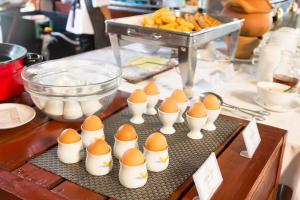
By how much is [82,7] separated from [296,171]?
6.90 feet

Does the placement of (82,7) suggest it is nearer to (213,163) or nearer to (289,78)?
(289,78)

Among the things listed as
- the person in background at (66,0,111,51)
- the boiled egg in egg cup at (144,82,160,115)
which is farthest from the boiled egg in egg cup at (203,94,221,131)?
the person in background at (66,0,111,51)

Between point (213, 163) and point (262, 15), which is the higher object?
point (262, 15)

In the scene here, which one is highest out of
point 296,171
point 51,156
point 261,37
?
point 261,37

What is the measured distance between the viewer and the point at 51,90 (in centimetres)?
69

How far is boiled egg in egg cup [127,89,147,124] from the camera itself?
740 mm

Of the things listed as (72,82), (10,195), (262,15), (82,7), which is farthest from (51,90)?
(82,7)

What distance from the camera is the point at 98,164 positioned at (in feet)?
1.82

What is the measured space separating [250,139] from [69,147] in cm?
35

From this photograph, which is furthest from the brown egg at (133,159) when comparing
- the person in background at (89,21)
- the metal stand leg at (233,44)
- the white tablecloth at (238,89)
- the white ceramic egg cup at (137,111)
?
the person in background at (89,21)

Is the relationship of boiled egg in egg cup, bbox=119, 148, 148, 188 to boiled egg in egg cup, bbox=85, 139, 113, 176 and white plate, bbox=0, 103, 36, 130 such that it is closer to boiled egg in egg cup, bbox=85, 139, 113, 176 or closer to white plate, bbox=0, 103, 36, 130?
boiled egg in egg cup, bbox=85, 139, 113, 176

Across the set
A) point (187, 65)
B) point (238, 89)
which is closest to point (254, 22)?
point (238, 89)

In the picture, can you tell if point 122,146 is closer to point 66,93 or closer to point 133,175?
point 133,175

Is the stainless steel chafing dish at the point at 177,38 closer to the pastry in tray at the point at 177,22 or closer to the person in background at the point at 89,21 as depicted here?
the pastry in tray at the point at 177,22
